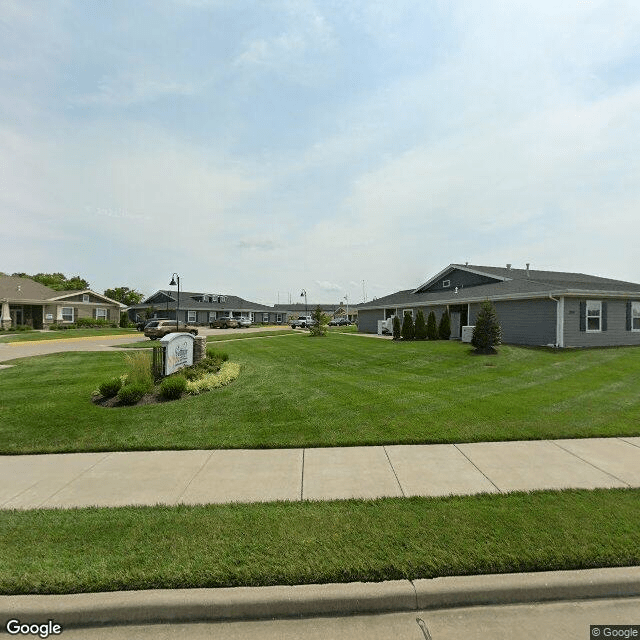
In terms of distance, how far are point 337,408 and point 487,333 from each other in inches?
418

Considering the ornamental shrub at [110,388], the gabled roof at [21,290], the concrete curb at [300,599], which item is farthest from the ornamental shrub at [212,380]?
the gabled roof at [21,290]

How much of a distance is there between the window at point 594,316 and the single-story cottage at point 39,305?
48.4 meters

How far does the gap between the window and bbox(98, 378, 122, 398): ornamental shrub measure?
20.6 m

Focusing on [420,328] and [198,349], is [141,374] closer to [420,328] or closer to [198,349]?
[198,349]

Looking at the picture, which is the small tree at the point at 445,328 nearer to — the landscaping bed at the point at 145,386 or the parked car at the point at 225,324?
the landscaping bed at the point at 145,386

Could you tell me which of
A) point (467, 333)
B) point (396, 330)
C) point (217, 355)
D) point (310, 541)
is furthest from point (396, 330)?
point (310, 541)

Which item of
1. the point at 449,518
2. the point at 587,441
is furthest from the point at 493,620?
the point at 587,441

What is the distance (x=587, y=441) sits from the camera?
6.48 metres

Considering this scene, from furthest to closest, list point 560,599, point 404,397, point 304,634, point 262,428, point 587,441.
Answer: point 404,397 < point 262,428 < point 587,441 < point 560,599 < point 304,634

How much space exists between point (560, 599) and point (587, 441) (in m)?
4.42

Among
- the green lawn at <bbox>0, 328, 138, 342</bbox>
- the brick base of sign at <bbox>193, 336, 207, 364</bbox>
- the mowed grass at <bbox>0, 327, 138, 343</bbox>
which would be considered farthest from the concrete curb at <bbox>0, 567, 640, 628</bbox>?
the green lawn at <bbox>0, 328, 138, 342</bbox>

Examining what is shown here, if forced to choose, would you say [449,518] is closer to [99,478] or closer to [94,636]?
[94,636]

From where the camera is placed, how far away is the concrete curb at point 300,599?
285cm

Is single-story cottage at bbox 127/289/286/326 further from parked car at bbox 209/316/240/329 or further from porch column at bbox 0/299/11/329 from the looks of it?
porch column at bbox 0/299/11/329
